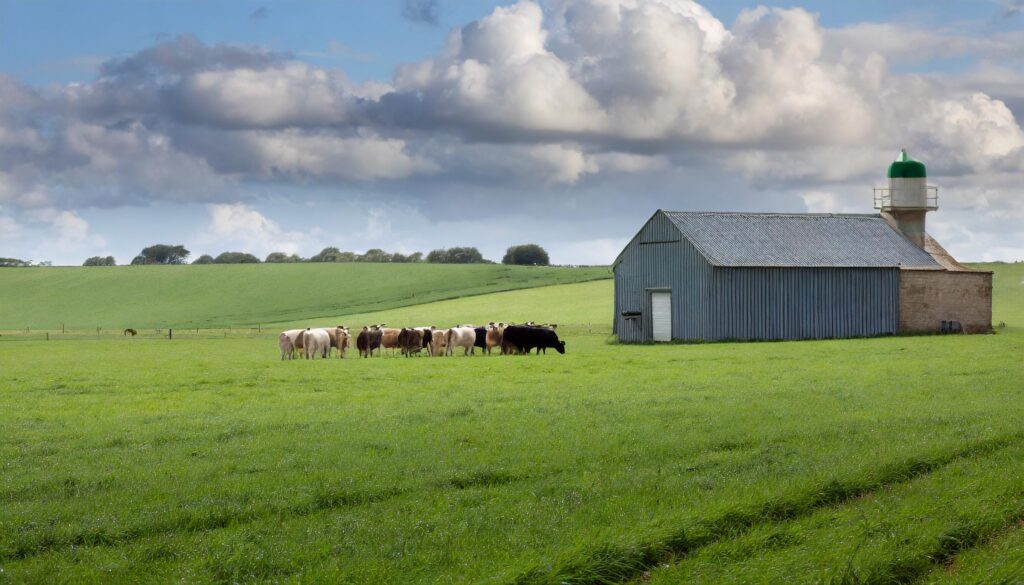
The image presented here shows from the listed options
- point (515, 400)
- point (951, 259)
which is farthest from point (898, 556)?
point (951, 259)

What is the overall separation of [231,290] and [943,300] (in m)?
73.8

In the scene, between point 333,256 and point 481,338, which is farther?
point 333,256

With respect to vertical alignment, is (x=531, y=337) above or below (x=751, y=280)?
below

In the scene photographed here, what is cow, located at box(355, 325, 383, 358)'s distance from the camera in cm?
4184

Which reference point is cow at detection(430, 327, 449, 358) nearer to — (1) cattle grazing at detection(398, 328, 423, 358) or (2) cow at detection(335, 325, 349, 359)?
(1) cattle grazing at detection(398, 328, 423, 358)

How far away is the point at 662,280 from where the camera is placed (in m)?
49.8

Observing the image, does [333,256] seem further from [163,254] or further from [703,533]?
[703,533]

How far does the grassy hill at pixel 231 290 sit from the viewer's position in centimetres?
9194

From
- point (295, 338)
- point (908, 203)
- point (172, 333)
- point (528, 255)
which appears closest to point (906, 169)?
point (908, 203)

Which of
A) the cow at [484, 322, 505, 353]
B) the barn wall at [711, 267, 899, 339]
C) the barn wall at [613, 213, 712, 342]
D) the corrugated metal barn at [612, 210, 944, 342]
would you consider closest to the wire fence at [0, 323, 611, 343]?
the barn wall at [613, 213, 712, 342]

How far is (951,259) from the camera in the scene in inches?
2290

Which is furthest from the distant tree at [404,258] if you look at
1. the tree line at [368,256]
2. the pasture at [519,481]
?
the pasture at [519,481]

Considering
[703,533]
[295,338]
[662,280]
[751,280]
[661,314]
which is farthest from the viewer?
[662,280]

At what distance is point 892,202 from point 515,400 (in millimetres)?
44293
